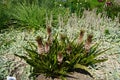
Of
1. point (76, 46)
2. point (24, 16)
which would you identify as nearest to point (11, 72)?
point (76, 46)

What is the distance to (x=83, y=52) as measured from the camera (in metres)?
6.56

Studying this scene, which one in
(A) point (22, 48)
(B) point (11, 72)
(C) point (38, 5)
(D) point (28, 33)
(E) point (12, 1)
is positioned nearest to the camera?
(B) point (11, 72)

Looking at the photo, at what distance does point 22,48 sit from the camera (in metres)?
7.39

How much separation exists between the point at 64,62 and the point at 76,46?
1.58 feet

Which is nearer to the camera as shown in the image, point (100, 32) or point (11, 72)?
point (11, 72)

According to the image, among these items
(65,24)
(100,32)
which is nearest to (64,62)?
(100,32)

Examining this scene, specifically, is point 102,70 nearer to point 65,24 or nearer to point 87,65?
point 87,65

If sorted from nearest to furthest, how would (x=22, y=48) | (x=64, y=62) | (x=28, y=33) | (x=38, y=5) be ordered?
(x=64, y=62)
(x=22, y=48)
(x=28, y=33)
(x=38, y=5)

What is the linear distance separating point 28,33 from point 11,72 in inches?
62.3

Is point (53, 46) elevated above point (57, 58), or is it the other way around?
point (53, 46)

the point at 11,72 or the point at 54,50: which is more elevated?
the point at 54,50

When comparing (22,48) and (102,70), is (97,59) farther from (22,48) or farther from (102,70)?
(22,48)

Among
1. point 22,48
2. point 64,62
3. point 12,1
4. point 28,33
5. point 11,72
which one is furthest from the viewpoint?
point 12,1

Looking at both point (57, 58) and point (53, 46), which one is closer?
point (57, 58)
